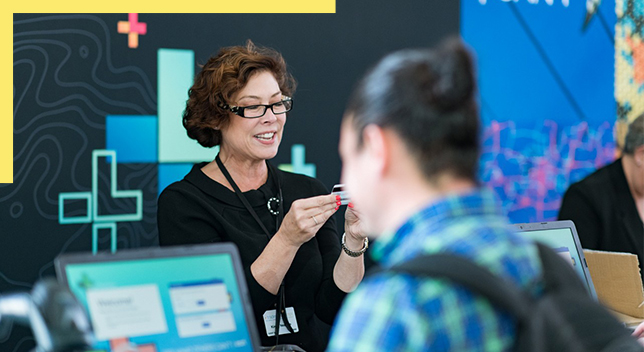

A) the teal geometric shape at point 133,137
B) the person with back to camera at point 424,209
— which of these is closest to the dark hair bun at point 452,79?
the person with back to camera at point 424,209

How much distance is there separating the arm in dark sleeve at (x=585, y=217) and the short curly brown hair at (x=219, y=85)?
1357 millimetres

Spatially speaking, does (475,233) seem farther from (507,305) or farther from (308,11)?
(308,11)

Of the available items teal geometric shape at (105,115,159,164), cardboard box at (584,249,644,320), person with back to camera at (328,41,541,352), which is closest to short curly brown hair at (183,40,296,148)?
teal geometric shape at (105,115,159,164)

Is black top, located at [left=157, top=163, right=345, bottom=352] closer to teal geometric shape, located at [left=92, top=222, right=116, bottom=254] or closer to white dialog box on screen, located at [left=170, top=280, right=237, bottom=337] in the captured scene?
teal geometric shape, located at [left=92, top=222, right=116, bottom=254]

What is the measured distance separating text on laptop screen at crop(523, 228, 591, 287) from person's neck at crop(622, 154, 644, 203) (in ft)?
2.36

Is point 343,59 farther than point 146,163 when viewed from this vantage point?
Yes

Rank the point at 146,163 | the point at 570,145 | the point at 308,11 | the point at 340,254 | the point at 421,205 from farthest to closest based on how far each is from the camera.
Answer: the point at 570,145
the point at 308,11
the point at 146,163
the point at 340,254
the point at 421,205

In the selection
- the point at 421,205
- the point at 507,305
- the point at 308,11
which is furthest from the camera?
the point at 308,11

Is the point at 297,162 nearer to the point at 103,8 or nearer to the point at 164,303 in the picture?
the point at 103,8

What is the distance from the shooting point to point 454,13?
11.7 ft

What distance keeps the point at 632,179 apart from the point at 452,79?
2.36 meters

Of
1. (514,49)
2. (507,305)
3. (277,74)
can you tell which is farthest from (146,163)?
(507,305)

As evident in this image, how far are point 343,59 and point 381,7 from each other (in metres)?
0.31

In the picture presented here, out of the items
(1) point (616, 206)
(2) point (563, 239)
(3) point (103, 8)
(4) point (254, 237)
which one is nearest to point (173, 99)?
(3) point (103, 8)
